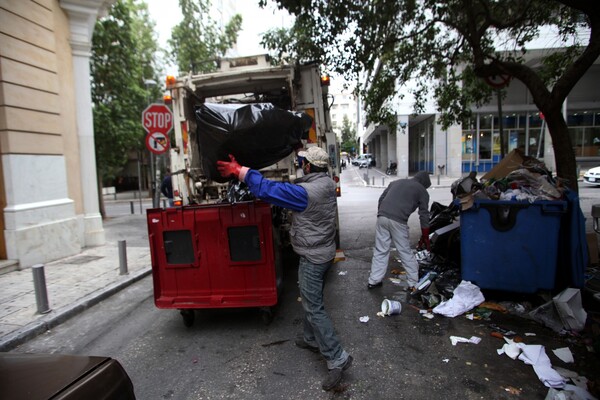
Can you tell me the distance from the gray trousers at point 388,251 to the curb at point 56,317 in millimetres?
3882

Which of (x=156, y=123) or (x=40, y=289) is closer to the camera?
(x=40, y=289)

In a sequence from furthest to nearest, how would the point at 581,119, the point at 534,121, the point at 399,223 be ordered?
the point at 534,121 → the point at 581,119 → the point at 399,223

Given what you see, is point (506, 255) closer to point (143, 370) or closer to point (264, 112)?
point (264, 112)

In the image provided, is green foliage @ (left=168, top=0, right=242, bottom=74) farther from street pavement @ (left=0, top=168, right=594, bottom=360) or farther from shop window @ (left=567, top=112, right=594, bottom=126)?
shop window @ (left=567, top=112, right=594, bottom=126)

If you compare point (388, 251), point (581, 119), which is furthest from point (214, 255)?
point (581, 119)

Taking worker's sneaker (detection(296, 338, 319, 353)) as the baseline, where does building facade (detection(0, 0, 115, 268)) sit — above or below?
above

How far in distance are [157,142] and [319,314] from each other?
6094 millimetres

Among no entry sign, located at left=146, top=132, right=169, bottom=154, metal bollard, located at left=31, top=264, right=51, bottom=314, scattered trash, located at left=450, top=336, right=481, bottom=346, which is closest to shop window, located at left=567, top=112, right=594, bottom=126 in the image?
no entry sign, located at left=146, top=132, right=169, bottom=154

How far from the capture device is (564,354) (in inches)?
130

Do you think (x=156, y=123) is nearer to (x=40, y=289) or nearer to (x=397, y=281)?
(x=40, y=289)

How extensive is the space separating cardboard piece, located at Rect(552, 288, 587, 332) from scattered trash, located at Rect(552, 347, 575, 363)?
0.43m

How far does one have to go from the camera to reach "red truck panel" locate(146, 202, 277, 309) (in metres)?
3.88

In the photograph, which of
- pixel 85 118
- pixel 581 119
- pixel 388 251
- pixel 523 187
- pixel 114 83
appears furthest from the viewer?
pixel 581 119

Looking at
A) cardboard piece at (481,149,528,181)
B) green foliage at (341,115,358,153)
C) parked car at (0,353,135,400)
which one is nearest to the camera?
parked car at (0,353,135,400)
